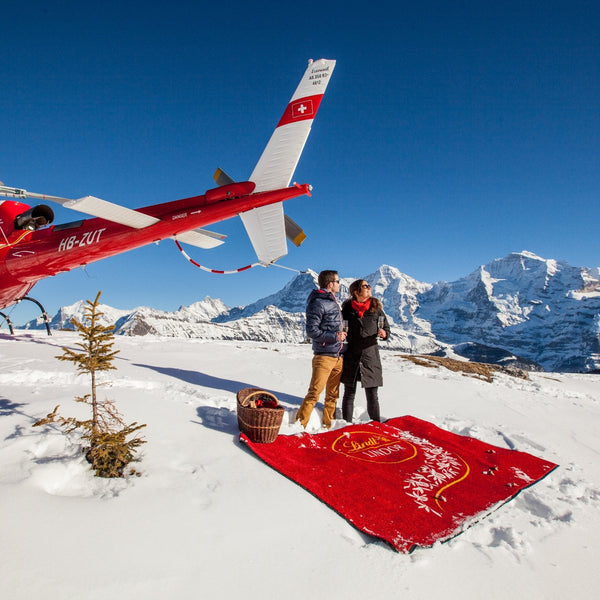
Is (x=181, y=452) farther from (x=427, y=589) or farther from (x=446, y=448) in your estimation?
(x=446, y=448)

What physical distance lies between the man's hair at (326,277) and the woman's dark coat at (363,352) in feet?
2.12

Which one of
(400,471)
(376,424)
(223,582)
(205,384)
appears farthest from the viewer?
(205,384)

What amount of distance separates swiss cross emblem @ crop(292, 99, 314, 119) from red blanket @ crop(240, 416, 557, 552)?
428 centimetres

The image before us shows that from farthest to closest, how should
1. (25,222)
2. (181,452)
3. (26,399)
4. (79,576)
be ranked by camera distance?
(25,222), (26,399), (181,452), (79,576)

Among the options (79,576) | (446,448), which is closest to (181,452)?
(79,576)

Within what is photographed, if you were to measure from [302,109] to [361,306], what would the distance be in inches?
121

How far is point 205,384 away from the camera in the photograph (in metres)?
6.76

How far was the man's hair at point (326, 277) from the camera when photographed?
5.54 meters

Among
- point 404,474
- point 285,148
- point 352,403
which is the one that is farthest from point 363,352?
point 285,148

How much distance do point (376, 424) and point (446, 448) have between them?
106cm

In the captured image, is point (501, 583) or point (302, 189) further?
point (302, 189)

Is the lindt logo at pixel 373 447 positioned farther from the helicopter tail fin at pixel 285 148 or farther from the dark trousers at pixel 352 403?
the helicopter tail fin at pixel 285 148

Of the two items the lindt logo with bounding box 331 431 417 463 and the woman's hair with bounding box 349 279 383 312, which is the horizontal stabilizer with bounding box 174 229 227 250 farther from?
the lindt logo with bounding box 331 431 417 463

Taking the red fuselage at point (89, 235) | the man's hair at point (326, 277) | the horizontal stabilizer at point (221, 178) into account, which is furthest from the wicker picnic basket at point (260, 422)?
the horizontal stabilizer at point (221, 178)
